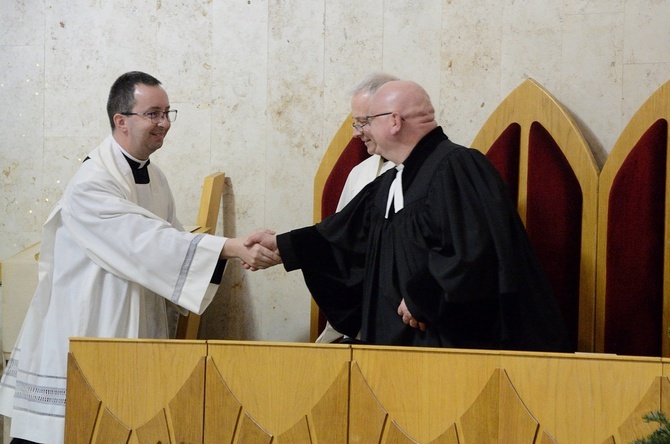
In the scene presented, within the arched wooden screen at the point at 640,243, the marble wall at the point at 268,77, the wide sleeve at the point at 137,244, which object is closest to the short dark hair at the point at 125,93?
the wide sleeve at the point at 137,244

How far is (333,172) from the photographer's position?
462cm

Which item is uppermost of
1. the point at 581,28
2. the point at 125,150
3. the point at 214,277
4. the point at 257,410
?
the point at 581,28

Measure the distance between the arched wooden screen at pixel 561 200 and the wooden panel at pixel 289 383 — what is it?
5.86 ft

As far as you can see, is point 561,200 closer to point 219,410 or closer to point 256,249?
point 256,249

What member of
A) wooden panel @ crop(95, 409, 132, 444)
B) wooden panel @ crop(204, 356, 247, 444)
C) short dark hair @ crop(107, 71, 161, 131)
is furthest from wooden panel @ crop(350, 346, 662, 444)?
short dark hair @ crop(107, 71, 161, 131)

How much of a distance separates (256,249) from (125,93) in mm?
880

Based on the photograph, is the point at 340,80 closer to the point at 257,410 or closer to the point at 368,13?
the point at 368,13

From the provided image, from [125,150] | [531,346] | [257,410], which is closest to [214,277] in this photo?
[125,150]

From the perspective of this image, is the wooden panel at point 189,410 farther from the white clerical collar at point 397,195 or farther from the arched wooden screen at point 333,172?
the arched wooden screen at point 333,172

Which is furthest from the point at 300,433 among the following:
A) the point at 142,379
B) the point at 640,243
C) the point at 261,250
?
the point at 640,243

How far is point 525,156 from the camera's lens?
439 cm

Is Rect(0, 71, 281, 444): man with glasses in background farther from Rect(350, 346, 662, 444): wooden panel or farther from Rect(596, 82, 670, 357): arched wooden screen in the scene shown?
Rect(596, 82, 670, 357): arched wooden screen

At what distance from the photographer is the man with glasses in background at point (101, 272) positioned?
3684mm

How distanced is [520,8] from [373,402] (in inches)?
98.8
